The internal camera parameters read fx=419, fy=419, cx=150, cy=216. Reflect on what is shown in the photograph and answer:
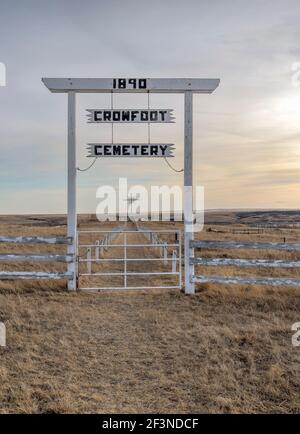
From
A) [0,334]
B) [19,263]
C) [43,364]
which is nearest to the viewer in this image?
[43,364]

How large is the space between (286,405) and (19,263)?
44.8 ft

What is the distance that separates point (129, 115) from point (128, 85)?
747mm

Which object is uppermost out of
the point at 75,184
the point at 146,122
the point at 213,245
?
the point at 146,122

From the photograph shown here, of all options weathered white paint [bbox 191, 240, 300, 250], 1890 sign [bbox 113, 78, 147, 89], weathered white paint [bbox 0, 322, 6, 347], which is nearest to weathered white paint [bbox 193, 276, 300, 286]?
weathered white paint [bbox 191, 240, 300, 250]

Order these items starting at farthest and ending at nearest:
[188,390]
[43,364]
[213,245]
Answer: [213,245] < [43,364] < [188,390]

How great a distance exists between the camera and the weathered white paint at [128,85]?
10.2 m

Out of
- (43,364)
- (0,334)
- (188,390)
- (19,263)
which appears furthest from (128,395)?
(19,263)

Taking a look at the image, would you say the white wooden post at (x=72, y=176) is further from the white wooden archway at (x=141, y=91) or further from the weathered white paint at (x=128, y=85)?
the weathered white paint at (x=128, y=85)

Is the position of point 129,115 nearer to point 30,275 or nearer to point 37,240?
point 37,240

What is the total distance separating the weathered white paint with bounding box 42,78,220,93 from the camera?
10.2 m

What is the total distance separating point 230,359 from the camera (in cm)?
589

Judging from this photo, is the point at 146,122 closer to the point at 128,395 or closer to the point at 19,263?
the point at 128,395

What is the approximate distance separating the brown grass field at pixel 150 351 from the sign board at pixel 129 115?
422cm
